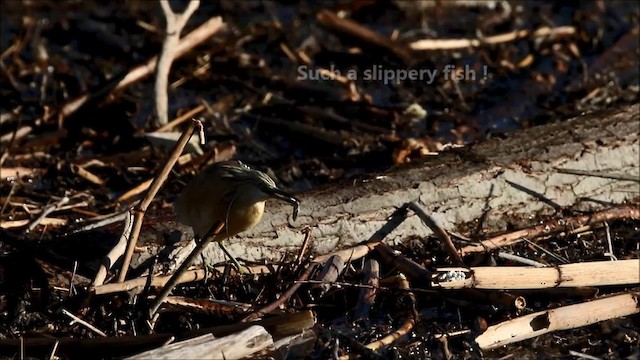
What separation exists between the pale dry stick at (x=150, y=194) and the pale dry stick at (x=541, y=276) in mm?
1047

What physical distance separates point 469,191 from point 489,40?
1797 mm

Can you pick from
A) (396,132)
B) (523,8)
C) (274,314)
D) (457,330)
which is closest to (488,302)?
(457,330)

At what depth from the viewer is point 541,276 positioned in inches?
155

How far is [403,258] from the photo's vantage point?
3986 mm

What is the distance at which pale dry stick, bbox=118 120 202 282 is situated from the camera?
134 inches

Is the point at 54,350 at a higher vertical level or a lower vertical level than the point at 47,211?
lower

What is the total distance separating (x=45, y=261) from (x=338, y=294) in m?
1.05

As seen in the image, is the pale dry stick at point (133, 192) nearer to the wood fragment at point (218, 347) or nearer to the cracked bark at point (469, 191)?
the cracked bark at point (469, 191)

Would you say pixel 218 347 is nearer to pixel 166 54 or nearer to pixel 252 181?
pixel 252 181

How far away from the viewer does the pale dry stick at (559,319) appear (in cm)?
371

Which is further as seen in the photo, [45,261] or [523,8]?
[523,8]

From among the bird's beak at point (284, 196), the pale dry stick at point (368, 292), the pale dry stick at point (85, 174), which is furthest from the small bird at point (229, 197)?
the pale dry stick at point (85, 174)

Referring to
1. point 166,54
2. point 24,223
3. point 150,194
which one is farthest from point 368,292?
point 166,54

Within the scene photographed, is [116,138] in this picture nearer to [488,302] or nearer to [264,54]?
[264,54]
